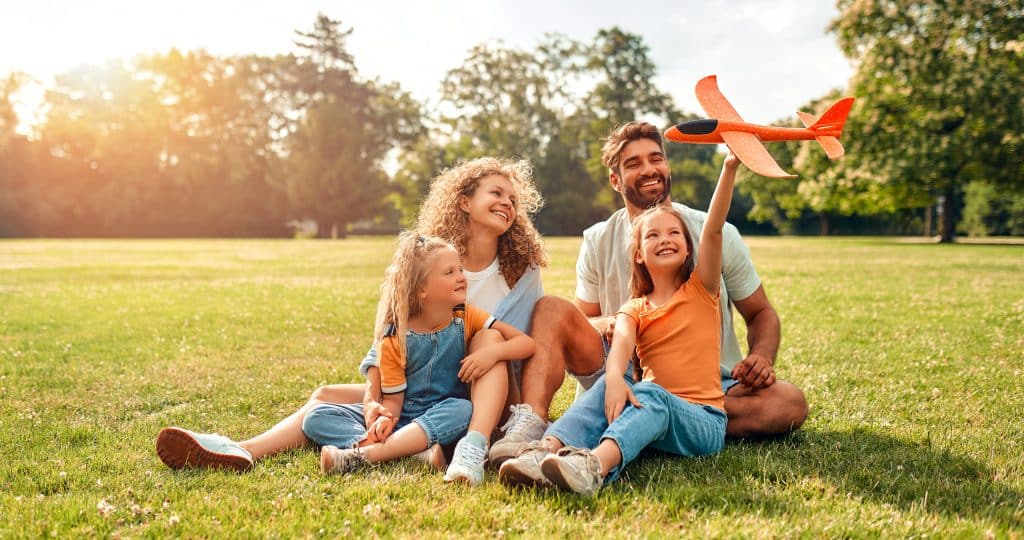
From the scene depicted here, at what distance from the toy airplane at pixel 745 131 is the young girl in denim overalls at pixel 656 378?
104 mm

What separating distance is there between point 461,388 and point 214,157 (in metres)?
57.0

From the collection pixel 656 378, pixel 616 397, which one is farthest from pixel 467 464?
pixel 656 378

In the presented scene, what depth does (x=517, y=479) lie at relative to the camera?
3176mm

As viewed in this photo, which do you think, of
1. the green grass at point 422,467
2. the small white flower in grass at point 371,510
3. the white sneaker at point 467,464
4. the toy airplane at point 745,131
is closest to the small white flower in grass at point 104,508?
the green grass at point 422,467

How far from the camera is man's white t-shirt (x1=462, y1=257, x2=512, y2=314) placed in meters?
4.45

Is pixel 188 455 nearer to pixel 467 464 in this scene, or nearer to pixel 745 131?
pixel 467 464

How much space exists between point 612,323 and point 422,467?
1395 millimetres

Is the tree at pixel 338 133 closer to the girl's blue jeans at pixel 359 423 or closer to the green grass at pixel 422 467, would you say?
the green grass at pixel 422 467

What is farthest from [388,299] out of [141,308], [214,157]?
[214,157]

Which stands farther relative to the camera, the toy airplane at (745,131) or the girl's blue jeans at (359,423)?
the girl's blue jeans at (359,423)

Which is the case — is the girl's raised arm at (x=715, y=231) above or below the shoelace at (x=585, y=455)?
above

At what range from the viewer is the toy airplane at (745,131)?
3256 mm

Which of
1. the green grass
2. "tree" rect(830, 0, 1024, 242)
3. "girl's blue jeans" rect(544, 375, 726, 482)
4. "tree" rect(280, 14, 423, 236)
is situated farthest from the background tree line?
"girl's blue jeans" rect(544, 375, 726, 482)

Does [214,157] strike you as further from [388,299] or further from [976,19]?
[388,299]
